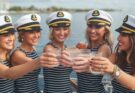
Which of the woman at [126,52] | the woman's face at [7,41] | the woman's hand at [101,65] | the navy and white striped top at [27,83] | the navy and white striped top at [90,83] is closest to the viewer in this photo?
the woman's hand at [101,65]

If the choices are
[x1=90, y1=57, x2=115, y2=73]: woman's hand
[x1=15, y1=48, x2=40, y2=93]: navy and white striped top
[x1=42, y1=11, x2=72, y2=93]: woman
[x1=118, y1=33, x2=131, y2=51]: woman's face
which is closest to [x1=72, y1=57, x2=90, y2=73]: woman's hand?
[x1=90, y1=57, x2=115, y2=73]: woman's hand

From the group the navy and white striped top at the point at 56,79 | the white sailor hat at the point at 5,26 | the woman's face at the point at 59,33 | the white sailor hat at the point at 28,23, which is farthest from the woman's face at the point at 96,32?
the white sailor hat at the point at 5,26

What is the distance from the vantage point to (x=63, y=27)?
4.72 m

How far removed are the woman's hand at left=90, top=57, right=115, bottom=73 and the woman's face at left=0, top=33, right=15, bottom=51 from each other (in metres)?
1.41

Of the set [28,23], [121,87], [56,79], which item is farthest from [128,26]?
[28,23]

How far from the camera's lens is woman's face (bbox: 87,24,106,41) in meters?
4.57

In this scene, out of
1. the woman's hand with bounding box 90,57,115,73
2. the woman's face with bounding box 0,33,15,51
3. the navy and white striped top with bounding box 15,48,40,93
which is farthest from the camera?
the navy and white striped top with bounding box 15,48,40,93

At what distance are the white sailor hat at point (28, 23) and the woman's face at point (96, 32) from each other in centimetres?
59

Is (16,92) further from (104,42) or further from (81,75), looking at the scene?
(104,42)

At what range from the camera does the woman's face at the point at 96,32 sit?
→ 15.0 feet

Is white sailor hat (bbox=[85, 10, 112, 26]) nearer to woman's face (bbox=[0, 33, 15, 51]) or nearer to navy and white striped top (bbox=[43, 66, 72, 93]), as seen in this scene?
navy and white striped top (bbox=[43, 66, 72, 93])

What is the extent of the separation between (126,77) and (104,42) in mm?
1262

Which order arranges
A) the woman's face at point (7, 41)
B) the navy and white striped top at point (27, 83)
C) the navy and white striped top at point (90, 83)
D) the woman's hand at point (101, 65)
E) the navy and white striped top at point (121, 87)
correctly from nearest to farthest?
the woman's hand at point (101, 65) < the navy and white striped top at point (121, 87) < the woman's face at point (7, 41) < the navy and white striped top at point (90, 83) < the navy and white striped top at point (27, 83)

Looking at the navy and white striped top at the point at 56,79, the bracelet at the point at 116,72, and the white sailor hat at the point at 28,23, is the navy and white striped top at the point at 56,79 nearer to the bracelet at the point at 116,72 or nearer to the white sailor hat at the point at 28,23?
the white sailor hat at the point at 28,23
